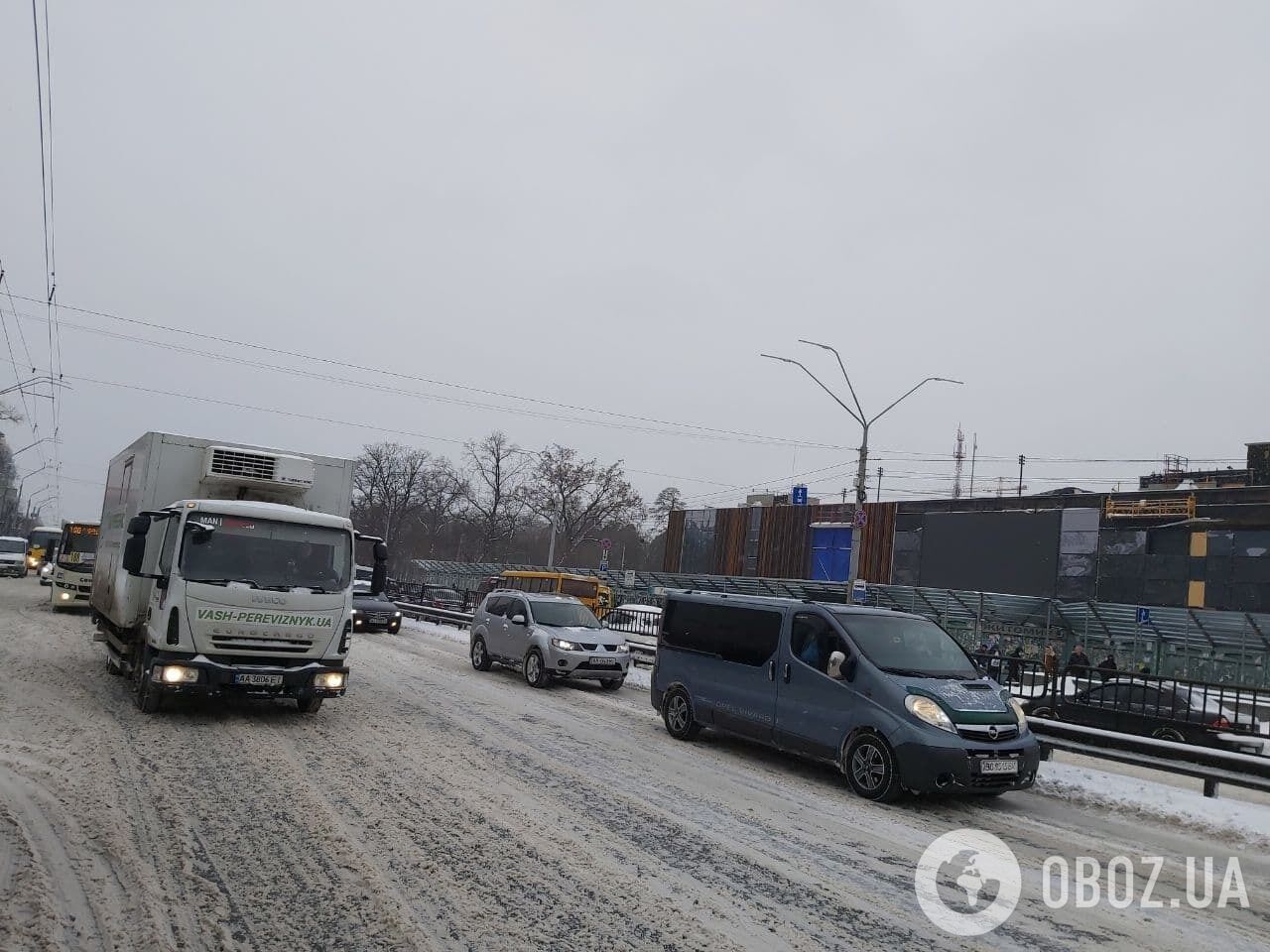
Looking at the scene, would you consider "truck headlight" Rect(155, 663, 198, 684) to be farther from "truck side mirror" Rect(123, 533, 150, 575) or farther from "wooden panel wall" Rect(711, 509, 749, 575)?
"wooden panel wall" Rect(711, 509, 749, 575)

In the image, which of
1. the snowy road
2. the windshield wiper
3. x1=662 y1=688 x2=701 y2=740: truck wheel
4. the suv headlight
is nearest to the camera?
the snowy road

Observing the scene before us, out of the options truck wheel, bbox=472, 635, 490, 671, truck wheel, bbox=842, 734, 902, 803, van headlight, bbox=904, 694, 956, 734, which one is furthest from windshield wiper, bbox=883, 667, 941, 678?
truck wheel, bbox=472, 635, 490, 671

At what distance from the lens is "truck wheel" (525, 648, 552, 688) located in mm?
15586

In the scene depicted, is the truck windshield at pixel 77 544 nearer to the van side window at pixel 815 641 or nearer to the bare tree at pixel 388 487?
the van side window at pixel 815 641

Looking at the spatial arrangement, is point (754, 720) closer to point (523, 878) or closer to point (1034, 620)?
point (523, 878)

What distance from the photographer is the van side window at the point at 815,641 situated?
30.8 feet

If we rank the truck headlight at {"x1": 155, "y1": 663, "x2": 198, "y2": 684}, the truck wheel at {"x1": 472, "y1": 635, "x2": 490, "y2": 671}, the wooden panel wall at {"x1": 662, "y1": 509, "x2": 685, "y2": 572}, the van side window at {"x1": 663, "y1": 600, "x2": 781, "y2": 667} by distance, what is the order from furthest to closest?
the wooden panel wall at {"x1": 662, "y1": 509, "x2": 685, "y2": 572} < the truck wheel at {"x1": 472, "y1": 635, "x2": 490, "y2": 671} < the van side window at {"x1": 663, "y1": 600, "x2": 781, "y2": 667} < the truck headlight at {"x1": 155, "y1": 663, "x2": 198, "y2": 684}

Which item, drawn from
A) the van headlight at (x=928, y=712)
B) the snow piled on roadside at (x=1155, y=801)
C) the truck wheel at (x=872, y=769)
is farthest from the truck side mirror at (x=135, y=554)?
the snow piled on roadside at (x=1155, y=801)

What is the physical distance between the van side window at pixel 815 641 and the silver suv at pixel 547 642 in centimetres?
646

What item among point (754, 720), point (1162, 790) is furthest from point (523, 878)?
point (1162, 790)

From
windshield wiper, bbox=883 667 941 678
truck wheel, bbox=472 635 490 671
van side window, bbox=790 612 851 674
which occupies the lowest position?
truck wheel, bbox=472 635 490 671

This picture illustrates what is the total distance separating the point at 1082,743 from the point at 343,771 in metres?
8.72

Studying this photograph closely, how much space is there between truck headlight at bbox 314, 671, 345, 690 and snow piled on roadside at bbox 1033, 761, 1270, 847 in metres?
7.96

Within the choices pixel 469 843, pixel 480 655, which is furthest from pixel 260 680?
pixel 480 655
